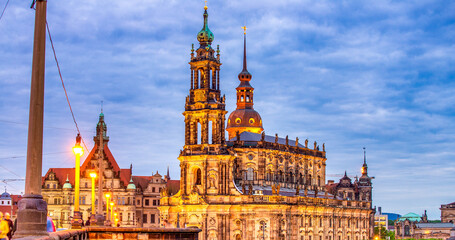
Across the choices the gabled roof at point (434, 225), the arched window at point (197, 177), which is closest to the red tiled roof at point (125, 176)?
the arched window at point (197, 177)

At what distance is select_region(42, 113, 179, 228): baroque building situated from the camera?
121500mm

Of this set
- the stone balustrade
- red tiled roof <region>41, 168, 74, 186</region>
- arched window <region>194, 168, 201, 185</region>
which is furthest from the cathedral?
the stone balustrade

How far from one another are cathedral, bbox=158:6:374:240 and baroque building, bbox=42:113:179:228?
2028 cm

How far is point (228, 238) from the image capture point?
9569cm

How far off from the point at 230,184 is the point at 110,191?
2998 centimetres

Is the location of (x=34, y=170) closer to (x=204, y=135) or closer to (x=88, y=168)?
(x=204, y=135)

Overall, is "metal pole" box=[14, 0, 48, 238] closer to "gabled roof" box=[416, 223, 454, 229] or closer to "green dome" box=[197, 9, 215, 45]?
"green dome" box=[197, 9, 215, 45]

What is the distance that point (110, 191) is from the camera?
119m

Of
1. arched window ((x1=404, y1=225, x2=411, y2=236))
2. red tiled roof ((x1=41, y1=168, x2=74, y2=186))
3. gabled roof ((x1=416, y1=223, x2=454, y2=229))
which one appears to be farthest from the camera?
arched window ((x1=404, y1=225, x2=411, y2=236))

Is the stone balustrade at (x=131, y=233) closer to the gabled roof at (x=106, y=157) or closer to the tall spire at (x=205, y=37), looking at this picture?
the tall spire at (x=205, y=37)

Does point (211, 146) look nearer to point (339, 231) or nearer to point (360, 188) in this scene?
point (339, 231)

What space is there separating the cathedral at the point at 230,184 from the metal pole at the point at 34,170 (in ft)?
242

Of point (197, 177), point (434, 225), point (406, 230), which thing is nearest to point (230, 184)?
point (197, 177)

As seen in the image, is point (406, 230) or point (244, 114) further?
point (406, 230)
